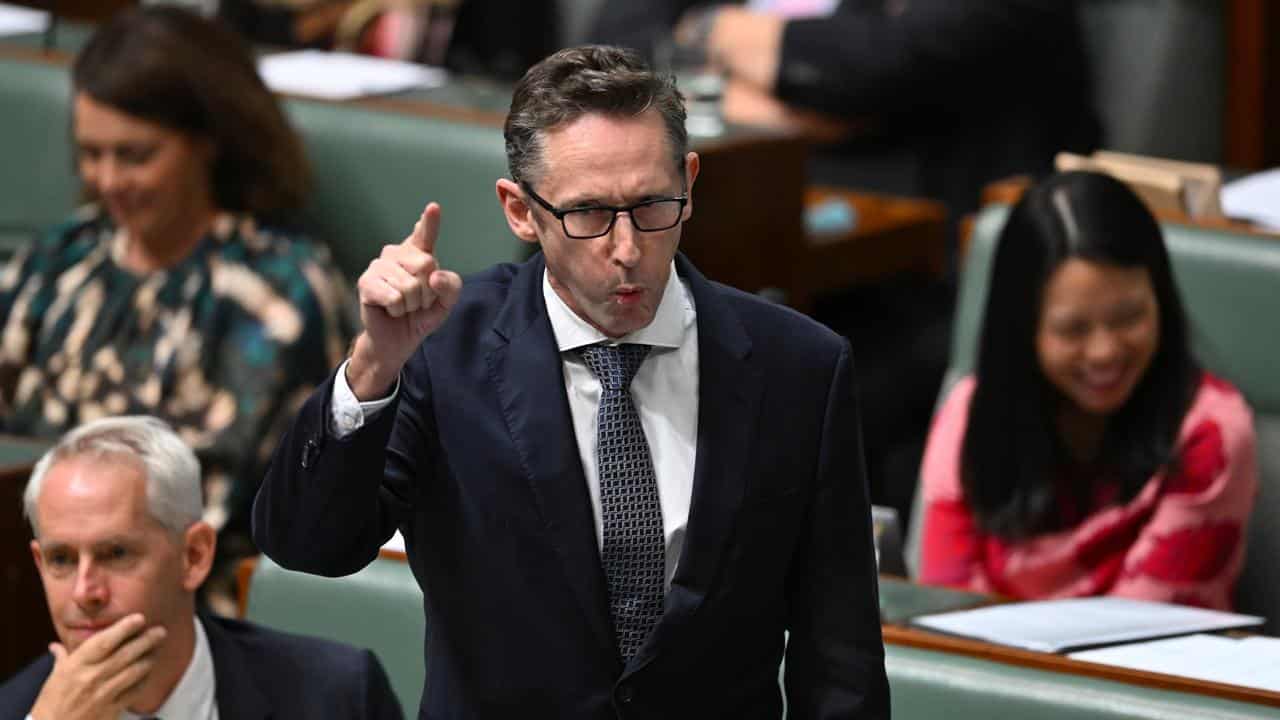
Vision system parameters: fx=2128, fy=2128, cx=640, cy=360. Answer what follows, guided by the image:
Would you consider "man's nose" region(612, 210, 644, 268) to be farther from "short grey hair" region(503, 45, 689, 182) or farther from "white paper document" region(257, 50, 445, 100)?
"white paper document" region(257, 50, 445, 100)

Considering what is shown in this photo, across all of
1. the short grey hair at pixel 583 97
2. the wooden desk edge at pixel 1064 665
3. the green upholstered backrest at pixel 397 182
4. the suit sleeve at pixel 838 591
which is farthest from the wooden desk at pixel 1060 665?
A: the green upholstered backrest at pixel 397 182

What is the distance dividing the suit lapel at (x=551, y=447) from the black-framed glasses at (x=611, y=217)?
0.41ft

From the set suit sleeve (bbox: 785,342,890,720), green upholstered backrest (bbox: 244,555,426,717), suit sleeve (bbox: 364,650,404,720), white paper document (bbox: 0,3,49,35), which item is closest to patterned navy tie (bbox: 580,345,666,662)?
suit sleeve (bbox: 785,342,890,720)

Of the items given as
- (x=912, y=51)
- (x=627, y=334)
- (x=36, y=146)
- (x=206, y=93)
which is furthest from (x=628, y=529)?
(x=912, y=51)

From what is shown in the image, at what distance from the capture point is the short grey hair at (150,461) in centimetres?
218

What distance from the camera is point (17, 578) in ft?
9.07

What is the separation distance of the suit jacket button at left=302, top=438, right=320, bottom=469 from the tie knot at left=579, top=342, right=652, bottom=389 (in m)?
0.22

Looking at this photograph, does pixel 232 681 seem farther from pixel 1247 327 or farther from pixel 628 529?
pixel 1247 327

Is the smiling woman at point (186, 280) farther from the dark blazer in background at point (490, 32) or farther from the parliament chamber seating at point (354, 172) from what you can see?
the dark blazer in background at point (490, 32)

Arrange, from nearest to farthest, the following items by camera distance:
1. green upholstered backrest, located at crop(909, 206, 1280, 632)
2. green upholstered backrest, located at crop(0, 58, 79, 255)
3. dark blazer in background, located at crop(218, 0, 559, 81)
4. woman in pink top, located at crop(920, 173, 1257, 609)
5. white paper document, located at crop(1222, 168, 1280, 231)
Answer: woman in pink top, located at crop(920, 173, 1257, 609), green upholstered backrest, located at crop(909, 206, 1280, 632), white paper document, located at crop(1222, 168, 1280, 231), green upholstered backrest, located at crop(0, 58, 79, 255), dark blazer in background, located at crop(218, 0, 559, 81)

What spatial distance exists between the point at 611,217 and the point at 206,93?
1828mm

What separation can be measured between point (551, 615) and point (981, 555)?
1.32m

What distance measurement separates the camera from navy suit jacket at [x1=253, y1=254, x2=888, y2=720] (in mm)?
1540

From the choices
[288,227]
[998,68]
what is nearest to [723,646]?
[288,227]
